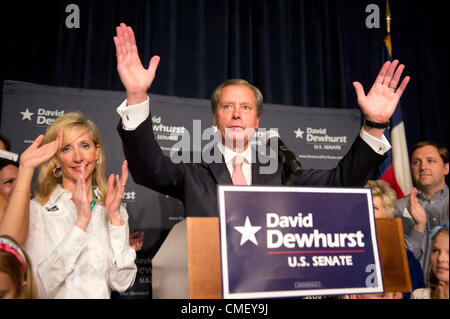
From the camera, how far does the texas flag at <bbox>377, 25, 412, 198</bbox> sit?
366 centimetres

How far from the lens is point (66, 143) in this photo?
1.89 metres

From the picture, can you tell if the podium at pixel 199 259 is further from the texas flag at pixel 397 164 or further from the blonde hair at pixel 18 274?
the texas flag at pixel 397 164

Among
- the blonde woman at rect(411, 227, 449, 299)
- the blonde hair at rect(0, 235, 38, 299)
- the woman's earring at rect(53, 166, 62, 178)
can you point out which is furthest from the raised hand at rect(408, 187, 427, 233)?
the blonde hair at rect(0, 235, 38, 299)

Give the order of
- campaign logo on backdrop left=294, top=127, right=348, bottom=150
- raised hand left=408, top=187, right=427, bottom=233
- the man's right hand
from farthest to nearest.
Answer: campaign logo on backdrop left=294, top=127, right=348, bottom=150 < raised hand left=408, top=187, right=427, bottom=233 < the man's right hand

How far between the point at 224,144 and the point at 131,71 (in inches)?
23.3

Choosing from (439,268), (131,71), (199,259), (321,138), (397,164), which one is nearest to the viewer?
(199,259)

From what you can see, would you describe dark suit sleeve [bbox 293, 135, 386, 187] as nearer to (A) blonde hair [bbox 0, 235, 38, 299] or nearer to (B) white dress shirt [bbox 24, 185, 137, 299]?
(B) white dress shirt [bbox 24, 185, 137, 299]

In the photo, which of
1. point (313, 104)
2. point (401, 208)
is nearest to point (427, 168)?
point (401, 208)

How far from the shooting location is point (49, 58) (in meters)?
3.61

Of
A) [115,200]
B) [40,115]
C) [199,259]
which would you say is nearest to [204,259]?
[199,259]

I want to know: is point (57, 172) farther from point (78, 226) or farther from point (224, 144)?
point (224, 144)

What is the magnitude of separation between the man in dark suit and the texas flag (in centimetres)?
204
